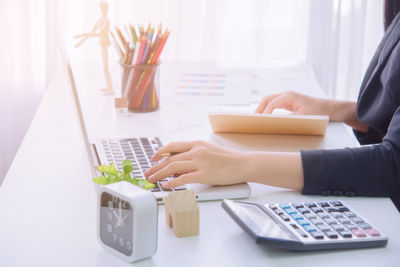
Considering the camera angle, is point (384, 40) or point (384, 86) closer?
point (384, 86)

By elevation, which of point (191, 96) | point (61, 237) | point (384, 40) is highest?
point (384, 40)

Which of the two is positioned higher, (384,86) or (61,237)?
(384,86)

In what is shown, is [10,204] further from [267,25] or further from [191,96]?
[267,25]

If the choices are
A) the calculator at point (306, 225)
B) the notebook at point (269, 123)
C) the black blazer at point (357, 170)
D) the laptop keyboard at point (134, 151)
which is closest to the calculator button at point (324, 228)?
the calculator at point (306, 225)

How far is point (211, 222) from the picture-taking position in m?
0.80

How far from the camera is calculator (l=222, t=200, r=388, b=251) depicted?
703 mm

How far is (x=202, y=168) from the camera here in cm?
89

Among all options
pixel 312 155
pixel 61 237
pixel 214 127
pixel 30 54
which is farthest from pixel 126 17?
pixel 61 237

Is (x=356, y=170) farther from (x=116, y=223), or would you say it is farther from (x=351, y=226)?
(x=116, y=223)

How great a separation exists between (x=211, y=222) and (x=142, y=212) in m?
0.17

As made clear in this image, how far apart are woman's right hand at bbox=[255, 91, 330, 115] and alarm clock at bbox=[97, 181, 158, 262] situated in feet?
2.25

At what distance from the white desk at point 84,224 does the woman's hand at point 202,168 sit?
4cm

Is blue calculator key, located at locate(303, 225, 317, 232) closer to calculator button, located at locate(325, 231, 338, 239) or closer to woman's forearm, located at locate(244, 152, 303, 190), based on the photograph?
calculator button, located at locate(325, 231, 338, 239)

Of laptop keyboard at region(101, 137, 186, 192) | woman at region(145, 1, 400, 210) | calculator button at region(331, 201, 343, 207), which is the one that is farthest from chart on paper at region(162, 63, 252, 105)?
calculator button at region(331, 201, 343, 207)
